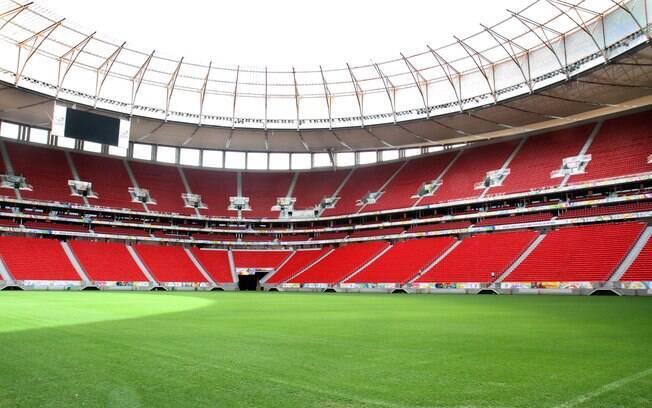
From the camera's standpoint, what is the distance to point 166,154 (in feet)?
206

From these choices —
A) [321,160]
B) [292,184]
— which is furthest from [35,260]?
[321,160]

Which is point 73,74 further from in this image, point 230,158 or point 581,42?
point 581,42

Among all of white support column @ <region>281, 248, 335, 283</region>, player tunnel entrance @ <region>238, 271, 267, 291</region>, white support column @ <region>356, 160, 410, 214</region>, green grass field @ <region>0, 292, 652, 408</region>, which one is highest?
white support column @ <region>356, 160, 410, 214</region>

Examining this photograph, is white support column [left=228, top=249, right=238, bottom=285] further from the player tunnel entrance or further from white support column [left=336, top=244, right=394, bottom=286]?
white support column [left=336, top=244, right=394, bottom=286]

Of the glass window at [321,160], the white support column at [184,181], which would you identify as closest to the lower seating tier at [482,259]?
the glass window at [321,160]

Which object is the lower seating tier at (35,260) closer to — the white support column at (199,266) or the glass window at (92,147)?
the white support column at (199,266)

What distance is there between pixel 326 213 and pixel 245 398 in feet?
181

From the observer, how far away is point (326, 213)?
196 ft

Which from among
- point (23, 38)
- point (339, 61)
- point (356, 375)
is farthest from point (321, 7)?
point (356, 375)

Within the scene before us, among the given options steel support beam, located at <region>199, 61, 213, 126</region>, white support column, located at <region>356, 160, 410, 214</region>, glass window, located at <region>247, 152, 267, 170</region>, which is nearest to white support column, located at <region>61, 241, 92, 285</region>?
steel support beam, located at <region>199, 61, 213, 126</region>

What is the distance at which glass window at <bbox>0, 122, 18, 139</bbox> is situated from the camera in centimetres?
5197

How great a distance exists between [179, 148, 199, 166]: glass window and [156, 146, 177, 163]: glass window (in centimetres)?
86

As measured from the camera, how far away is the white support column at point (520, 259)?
36.5m

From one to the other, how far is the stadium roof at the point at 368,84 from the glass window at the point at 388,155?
406 cm
